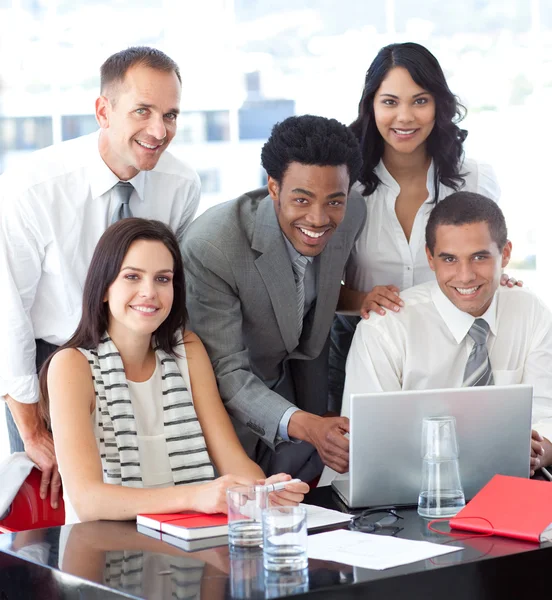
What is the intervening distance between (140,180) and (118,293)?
554 millimetres

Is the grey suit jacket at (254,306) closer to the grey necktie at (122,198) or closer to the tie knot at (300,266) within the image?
the tie knot at (300,266)

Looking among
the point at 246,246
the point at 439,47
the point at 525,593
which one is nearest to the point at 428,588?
the point at 525,593

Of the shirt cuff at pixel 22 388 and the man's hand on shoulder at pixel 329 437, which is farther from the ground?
the shirt cuff at pixel 22 388

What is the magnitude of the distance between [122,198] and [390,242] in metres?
0.81

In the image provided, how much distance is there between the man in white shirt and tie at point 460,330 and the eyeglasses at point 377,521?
591mm

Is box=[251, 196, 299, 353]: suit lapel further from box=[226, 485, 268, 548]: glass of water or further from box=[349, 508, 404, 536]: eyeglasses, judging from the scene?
box=[226, 485, 268, 548]: glass of water

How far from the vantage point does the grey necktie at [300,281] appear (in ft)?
8.46

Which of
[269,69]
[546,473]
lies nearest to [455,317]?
[546,473]

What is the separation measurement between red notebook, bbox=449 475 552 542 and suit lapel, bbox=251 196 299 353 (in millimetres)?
843

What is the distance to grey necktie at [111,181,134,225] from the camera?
2637mm

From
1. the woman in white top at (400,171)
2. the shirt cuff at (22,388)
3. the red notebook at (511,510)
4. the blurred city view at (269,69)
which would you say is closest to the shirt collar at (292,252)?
the woman in white top at (400,171)

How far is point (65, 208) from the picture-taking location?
2.61 metres

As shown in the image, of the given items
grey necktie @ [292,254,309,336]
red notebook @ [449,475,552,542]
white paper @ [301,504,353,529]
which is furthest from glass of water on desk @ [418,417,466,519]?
grey necktie @ [292,254,309,336]

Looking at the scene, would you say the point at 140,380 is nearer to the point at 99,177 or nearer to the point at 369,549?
the point at 99,177
